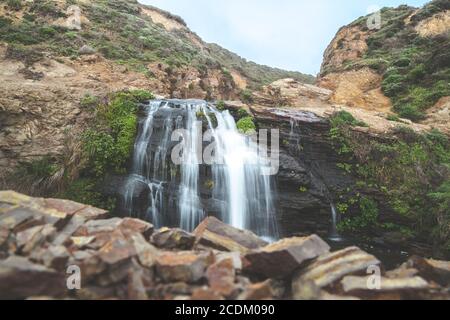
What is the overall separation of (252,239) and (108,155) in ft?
20.6

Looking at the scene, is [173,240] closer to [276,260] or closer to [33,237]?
[276,260]

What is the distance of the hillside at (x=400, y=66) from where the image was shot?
1919 cm

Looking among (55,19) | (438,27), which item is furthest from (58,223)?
(438,27)

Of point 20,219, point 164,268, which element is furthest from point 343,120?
point 20,219

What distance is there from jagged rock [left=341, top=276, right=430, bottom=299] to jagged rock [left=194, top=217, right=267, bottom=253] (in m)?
2.14

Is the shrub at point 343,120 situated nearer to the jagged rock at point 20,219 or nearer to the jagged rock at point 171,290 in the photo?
the jagged rock at point 171,290

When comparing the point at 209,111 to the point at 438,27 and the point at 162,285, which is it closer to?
the point at 162,285

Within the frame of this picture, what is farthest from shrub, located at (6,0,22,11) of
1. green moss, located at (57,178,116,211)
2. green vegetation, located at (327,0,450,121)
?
green vegetation, located at (327,0,450,121)

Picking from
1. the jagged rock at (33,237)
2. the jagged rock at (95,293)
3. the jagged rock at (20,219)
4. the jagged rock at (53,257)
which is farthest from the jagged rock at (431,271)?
the jagged rock at (20,219)

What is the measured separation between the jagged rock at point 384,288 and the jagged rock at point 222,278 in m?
1.61

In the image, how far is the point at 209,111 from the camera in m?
13.9

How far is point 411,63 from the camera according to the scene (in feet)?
74.1

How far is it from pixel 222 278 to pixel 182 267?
0.60 metres

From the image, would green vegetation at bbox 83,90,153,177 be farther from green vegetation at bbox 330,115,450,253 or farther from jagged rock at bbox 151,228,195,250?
green vegetation at bbox 330,115,450,253
